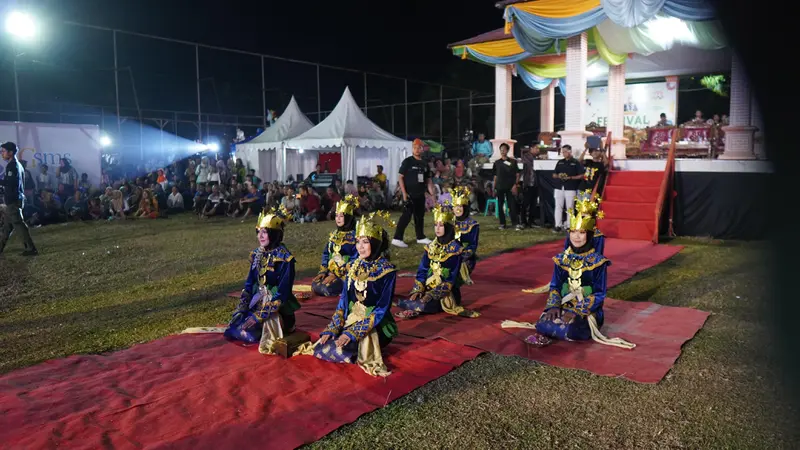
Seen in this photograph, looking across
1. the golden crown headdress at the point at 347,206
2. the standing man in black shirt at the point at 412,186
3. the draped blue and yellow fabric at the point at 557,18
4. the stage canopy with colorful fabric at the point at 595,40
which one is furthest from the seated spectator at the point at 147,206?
the golden crown headdress at the point at 347,206

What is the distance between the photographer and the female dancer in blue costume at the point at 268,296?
477cm

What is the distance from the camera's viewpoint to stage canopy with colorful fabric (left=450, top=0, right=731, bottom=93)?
428 inches

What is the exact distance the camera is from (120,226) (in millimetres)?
13945

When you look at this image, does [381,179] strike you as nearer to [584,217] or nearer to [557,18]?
[557,18]

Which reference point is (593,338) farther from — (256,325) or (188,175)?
(188,175)

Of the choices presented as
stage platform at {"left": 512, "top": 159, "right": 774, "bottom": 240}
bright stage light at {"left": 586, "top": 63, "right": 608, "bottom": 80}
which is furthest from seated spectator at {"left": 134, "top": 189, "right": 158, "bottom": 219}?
bright stage light at {"left": 586, "top": 63, "right": 608, "bottom": 80}

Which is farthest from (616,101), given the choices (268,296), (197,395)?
(197,395)

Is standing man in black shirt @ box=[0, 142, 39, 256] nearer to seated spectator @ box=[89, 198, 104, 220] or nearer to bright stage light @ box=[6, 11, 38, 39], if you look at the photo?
seated spectator @ box=[89, 198, 104, 220]

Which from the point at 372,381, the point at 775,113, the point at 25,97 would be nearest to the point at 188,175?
the point at 25,97

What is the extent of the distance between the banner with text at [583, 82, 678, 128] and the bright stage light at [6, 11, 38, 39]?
49.9 feet

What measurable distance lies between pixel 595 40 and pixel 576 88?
7.95ft

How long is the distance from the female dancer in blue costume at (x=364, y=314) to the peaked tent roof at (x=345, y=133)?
12.9m

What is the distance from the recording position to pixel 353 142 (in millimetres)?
17422

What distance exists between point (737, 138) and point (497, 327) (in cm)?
828
